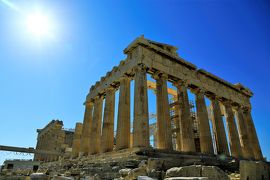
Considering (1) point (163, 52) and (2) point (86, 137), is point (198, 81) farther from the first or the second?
(2) point (86, 137)

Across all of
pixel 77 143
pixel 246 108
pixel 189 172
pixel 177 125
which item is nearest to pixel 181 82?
pixel 177 125

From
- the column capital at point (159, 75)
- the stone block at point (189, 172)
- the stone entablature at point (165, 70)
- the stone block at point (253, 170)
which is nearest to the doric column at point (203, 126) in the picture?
the stone entablature at point (165, 70)

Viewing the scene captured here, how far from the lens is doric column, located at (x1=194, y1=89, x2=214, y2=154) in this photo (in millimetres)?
19578

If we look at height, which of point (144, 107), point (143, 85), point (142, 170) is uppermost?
point (143, 85)

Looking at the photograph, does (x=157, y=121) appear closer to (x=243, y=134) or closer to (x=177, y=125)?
(x=177, y=125)

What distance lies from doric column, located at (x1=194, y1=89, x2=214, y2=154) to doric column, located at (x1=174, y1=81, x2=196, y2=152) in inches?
74.4

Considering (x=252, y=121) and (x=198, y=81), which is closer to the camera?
(x=198, y=81)

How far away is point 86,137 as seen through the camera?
24422 mm

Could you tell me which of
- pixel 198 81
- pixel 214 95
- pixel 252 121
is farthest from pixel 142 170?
pixel 252 121

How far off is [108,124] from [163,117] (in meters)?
6.29

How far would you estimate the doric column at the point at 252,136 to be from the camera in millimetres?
26697

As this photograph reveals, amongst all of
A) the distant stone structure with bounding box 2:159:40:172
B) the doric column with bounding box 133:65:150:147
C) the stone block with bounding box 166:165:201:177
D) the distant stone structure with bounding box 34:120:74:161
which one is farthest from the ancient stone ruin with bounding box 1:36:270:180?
the distant stone structure with bounding box 2:159:40:172

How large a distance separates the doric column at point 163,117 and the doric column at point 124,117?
9.16 ft

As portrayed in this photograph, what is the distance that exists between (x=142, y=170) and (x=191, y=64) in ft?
56.2
